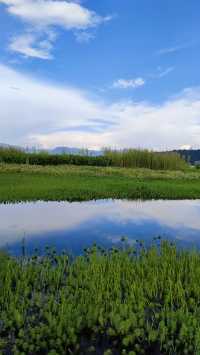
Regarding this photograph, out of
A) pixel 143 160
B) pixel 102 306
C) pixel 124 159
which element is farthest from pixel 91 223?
pixel 143 160

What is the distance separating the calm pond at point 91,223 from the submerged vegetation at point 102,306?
230 centimetres

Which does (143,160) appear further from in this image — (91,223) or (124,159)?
(91,223)

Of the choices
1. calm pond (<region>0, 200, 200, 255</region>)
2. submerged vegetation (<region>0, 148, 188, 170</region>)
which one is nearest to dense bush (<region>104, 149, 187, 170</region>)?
submerged vegetation (<region>0, 148, 188, 170</region>)

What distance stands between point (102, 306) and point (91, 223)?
7420 mm

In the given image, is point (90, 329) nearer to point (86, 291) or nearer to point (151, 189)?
point (86, 291)

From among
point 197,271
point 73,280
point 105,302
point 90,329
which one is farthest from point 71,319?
point 197,271

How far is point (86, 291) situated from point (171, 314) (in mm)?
1309

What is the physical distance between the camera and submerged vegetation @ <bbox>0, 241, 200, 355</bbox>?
16.0 ft

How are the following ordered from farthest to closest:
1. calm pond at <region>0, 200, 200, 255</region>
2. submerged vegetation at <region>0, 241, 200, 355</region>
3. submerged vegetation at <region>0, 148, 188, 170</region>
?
1. submerged vegetation at <region>0, 148, 188, 170</region>
2. calm pond at <region>0, 200, 200, 255</region>
3. submerged vegetation at <region>0, 241, 200, 355</region>

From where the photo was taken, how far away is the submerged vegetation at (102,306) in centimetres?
487

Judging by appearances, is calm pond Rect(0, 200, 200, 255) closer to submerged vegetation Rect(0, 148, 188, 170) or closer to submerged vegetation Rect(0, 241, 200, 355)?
submerged vegetation Rect(0, 241, 200, 355)

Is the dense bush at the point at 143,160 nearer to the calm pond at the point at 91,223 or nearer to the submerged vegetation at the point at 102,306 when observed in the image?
the calm pond at the point at 91,223

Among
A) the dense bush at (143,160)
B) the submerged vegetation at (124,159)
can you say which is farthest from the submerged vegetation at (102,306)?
the dense bush at (143,160)

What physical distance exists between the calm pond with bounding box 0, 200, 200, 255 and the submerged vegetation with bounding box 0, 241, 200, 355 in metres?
2.30
